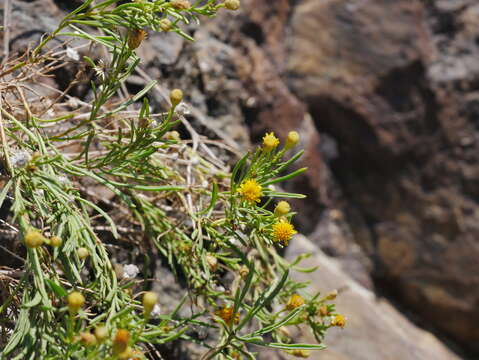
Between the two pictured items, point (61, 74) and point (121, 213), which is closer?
point (121, 213)

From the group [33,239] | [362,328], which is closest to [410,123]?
[362,328]

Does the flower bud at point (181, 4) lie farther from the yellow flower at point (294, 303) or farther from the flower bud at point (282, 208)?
the yellow flower at point (294, 303)

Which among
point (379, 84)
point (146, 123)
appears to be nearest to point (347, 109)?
point (379, 84)

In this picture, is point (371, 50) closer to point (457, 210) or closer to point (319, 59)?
point (319, 59)

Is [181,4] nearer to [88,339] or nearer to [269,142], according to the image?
[269,142]

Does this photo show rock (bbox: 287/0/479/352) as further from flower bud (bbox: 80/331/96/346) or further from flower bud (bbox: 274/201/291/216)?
flower bud (bbox: 80/331/96/346)

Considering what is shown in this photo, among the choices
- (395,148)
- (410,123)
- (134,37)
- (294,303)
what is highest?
(134,37)

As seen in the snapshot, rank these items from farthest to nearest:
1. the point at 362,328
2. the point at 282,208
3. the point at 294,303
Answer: the point at 362,328, the point at 294,303, the point at 282,208

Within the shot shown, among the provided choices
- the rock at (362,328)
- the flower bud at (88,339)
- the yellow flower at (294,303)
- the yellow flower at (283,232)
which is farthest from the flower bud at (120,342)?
the rock at (362,328)
